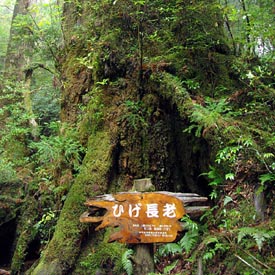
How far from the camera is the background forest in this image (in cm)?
403

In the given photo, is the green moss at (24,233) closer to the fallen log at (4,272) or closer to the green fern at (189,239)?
the fallen log at (4,272)

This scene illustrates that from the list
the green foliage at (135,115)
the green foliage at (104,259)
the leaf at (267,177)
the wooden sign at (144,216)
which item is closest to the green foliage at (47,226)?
the green foliage at (104,259)

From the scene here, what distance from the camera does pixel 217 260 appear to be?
3779 mm

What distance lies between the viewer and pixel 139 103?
576 centimetres

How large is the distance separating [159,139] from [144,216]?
2.40m

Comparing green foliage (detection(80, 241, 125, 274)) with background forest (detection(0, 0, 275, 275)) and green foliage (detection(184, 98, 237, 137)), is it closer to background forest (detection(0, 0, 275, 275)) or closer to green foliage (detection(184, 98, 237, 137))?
background forest (detection(0, 0, 275, 275))

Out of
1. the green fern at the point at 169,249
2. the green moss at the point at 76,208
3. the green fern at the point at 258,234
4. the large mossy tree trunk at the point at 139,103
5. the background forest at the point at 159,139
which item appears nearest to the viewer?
the green fern at the point at 258,234

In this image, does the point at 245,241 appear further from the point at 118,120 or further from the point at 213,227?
the point at 118,120

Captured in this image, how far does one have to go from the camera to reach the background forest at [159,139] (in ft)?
13.2

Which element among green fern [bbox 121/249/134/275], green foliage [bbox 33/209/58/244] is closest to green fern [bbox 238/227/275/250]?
green fern [bbox 121/249/134/275]

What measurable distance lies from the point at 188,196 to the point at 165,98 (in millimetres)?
2471

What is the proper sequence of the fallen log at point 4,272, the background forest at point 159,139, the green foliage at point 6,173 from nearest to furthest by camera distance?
the background forest at point 159,139 < the fallen log at point 4,272 < the green foliage at point 6,173

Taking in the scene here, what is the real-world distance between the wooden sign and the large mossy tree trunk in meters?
1.71

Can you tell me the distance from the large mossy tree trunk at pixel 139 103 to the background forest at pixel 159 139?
2 cm
